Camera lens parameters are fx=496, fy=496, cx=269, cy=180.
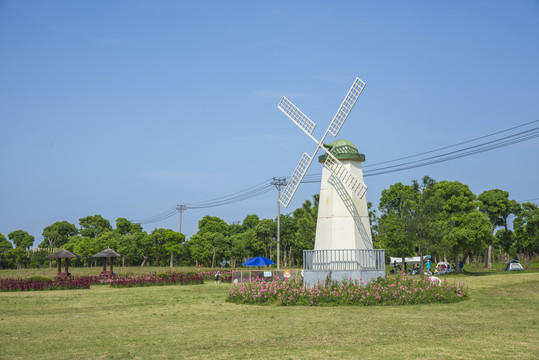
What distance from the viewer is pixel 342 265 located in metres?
19.5

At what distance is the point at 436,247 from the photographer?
123ft

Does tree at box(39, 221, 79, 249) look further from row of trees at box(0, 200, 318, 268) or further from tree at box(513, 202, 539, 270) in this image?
tree at box(513, 202, 539, 270)

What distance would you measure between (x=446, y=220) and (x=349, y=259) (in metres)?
25.2

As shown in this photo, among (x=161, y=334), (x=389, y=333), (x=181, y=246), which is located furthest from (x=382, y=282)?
(x=181, y=246)

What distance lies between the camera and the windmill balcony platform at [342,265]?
60.9 feet

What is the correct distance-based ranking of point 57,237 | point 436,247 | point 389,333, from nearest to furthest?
point 389,333
point 436,247
point 57,237

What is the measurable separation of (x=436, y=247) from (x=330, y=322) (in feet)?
89.0

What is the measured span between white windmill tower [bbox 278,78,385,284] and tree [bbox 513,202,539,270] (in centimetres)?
3307

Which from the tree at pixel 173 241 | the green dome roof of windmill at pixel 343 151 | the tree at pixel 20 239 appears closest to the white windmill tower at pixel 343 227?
the green dome roof of windmill at pixel 343 151

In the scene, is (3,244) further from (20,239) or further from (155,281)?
(155,281)

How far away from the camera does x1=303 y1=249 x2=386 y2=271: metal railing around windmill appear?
19.3 meters

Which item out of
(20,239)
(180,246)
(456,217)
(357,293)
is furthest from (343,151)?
(20,239)

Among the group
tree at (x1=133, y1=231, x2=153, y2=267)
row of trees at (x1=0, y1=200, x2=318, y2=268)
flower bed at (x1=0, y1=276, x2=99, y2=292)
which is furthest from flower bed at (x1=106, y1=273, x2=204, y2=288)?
tree at (x1=133, y1=231, x2=153, y2=267)

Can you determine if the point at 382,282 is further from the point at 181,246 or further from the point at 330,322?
the point at 181,246
